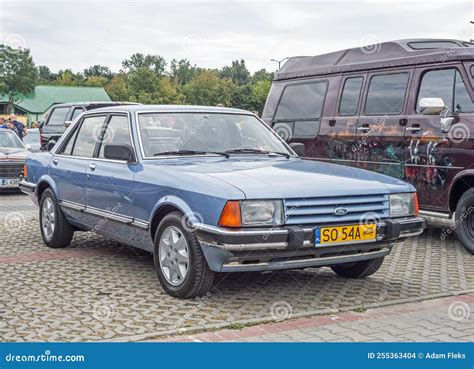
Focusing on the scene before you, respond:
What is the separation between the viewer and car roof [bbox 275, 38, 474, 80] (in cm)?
866

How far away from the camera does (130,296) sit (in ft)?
19.5

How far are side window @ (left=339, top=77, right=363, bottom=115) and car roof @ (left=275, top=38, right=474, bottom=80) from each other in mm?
172

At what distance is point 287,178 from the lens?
224 inches

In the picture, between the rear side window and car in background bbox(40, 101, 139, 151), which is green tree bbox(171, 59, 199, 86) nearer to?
car in background bbox(40, 101, 139, 151)

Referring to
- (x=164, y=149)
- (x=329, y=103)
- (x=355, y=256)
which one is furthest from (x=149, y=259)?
(x=329, y=103)

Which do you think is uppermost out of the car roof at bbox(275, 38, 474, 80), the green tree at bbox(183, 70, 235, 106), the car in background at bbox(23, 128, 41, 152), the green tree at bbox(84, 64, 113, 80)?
the green tree at bbox(84, 64, 113, 80)

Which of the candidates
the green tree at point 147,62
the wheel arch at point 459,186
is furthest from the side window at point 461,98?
the green tree at point 147,62

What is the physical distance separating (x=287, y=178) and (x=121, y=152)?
1.70 m

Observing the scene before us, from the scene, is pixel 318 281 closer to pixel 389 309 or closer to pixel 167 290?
pixel 389 309

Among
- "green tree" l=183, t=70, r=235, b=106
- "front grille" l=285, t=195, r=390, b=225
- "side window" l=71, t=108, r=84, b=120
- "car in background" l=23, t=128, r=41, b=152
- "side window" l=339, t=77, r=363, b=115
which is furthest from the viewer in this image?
"green tree" l=183, t=70, r=235, b=106

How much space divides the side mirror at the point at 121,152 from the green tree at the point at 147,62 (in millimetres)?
93979

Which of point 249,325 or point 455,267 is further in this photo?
point 455,267

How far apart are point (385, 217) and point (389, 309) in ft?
2.60

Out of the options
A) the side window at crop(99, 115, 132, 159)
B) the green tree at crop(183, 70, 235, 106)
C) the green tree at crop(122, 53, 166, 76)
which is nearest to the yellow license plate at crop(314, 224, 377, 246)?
the side window at crop(99, 115, 132, 159)
